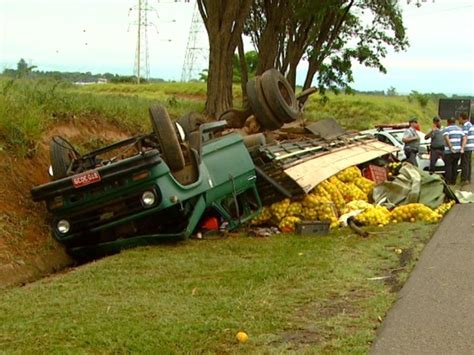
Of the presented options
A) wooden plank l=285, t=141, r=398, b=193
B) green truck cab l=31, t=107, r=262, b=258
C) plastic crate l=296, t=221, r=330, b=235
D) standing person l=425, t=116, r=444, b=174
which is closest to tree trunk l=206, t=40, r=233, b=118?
wooden plank l=285, t=141, r=398, b=193

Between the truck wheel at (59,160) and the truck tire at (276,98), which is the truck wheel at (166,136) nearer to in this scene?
the truck wheel at (59,160)

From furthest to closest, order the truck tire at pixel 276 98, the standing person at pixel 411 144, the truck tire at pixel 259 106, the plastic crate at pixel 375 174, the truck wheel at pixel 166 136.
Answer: the standing person at pixel 411 144
the plastic crate at pixel 375 174
the truck tire at pixel 259 106
the truck tire at pixel 276 98
the truck wheel at pixel 166 136

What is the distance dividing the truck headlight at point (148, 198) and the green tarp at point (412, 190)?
520 centimetres

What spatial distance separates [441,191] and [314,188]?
10.4 ft

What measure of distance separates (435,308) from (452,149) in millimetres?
13054

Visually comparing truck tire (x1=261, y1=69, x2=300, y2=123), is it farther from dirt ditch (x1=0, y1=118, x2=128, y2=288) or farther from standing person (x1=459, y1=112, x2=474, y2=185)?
standing person (x1=459, y1=112, x2=474, y2=185)

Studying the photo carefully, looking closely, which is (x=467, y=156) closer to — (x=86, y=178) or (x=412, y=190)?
(x=412, y=190)

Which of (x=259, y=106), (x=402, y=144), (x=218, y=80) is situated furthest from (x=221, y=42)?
(x=402, y=144)

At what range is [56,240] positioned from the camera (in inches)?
384

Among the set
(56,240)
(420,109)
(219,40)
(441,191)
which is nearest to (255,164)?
(56,240)

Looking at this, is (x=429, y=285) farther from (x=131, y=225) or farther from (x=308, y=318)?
(x=131, y=225)

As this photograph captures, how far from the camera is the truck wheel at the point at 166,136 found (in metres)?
9.70

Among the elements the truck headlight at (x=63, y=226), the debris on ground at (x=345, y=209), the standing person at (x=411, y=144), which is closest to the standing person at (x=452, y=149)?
the standing person at (x=411, y=144)

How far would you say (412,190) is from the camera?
1341 centimetres
